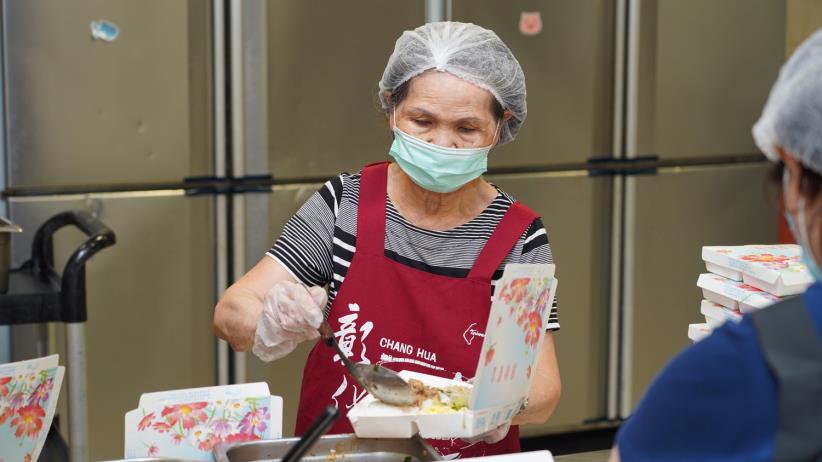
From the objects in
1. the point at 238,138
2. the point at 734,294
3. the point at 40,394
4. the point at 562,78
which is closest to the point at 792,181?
the point at 734,294

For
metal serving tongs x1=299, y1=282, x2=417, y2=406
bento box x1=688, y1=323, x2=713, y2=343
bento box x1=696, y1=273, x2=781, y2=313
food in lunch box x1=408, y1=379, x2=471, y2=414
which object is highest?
bento box x1=696, y1=273, x2=781, y2=313

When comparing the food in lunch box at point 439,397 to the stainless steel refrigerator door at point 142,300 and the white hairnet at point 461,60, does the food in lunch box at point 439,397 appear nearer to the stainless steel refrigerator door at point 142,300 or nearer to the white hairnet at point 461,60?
the white hairnet at point 461,60

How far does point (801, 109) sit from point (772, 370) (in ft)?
0.80

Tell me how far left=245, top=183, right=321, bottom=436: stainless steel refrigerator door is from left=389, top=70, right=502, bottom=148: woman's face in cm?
136

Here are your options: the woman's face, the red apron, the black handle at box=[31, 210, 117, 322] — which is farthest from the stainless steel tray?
the black handle at box=[31, 210, 117, 322]

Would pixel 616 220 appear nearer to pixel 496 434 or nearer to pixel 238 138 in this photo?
pixel 238 138

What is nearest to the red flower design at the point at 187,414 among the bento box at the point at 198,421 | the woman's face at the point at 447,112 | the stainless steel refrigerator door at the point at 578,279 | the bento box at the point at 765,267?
the bento box at the point at 198,421

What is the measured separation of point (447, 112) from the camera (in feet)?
6.93

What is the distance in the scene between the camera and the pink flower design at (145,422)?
5.72 feet

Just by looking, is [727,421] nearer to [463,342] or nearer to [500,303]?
[500,303]

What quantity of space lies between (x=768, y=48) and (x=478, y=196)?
221cm

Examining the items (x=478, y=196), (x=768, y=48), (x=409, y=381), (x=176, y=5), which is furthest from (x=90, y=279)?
(x=768, y=48)

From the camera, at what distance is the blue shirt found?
1.02 meters

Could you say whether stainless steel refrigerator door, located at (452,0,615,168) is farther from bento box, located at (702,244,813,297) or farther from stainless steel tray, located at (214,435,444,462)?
stainless steel tray, located at (214,435,444,462)
